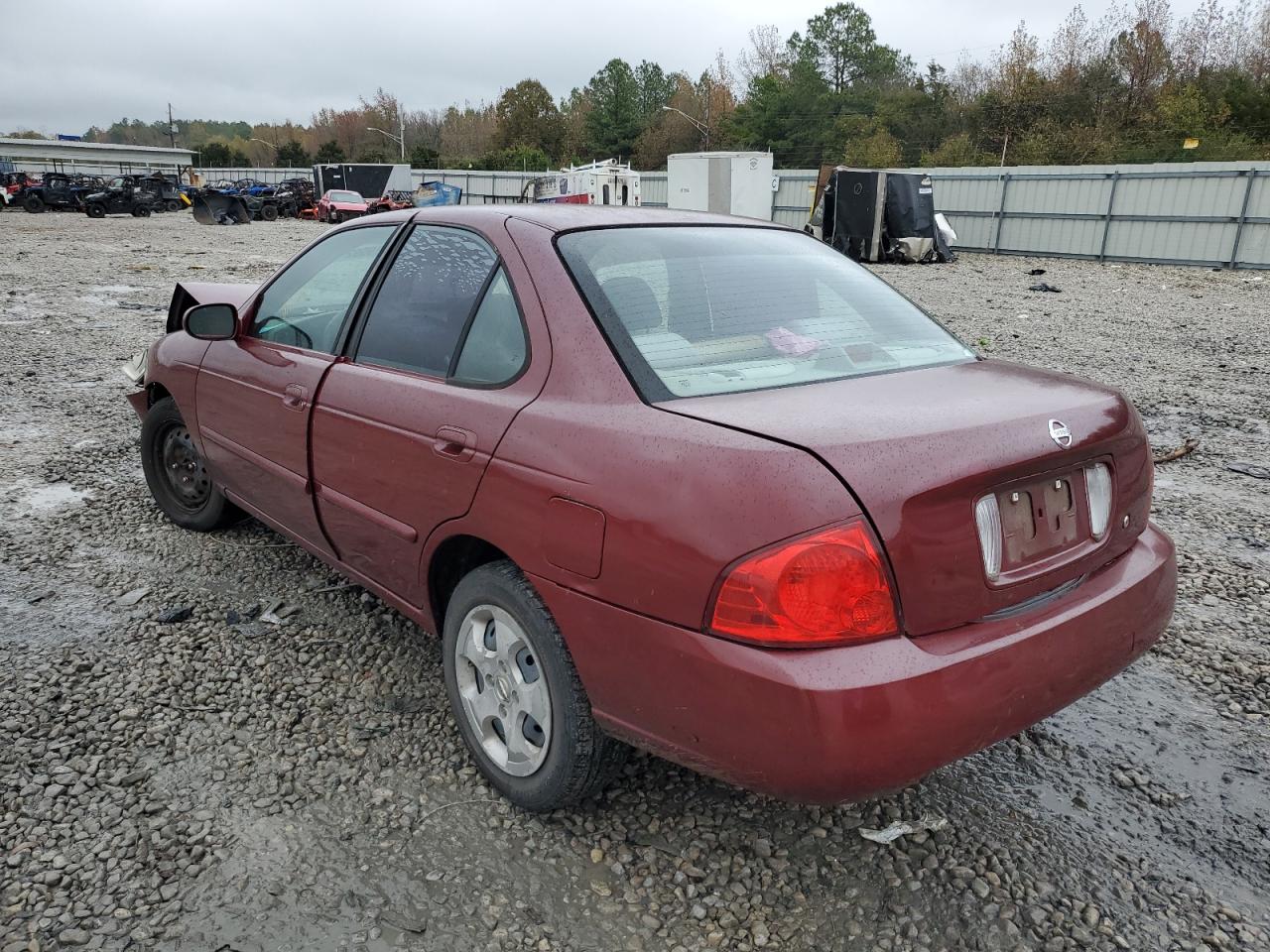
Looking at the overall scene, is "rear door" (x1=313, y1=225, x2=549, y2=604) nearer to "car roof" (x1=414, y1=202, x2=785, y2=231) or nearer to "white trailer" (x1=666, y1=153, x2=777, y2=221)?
"car roof" (x1=414, y1=202, x2=785, y2=231)

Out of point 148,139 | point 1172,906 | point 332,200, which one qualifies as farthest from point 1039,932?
point 148,139

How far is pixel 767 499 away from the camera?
5.89 feet

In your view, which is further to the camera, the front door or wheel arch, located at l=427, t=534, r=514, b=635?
the front door

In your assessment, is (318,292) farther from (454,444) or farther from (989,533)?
(989,533)

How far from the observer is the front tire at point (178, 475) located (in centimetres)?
422

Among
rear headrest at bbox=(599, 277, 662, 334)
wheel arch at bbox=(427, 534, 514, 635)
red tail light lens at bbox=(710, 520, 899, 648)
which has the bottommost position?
wheel arch at bbox=(427, 534, 514, 635)

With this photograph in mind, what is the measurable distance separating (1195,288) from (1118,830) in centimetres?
1737

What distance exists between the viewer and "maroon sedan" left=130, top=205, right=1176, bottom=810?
181 cm

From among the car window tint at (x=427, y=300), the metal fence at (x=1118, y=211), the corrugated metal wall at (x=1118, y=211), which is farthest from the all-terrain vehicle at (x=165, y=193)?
the car window tint at (x=427, y=300)

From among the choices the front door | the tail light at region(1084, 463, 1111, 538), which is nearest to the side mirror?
the front door

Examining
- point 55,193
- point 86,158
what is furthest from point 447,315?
point 86,158

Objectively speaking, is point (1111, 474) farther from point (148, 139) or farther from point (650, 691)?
point (148, 139)

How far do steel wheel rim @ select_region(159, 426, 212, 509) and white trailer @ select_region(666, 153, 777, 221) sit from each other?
2208 centimetres

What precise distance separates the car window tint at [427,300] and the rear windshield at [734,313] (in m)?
0.35
